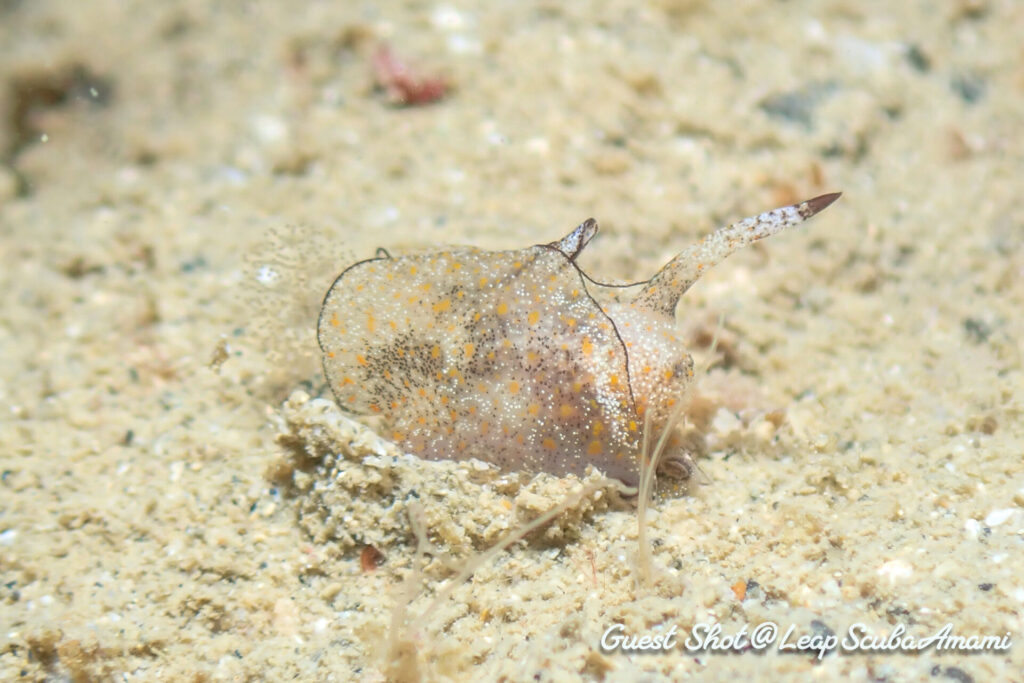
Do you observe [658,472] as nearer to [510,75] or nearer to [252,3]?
[510,75]

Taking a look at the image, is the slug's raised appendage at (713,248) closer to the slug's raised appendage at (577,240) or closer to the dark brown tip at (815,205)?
the dark brown tip at (815,205)

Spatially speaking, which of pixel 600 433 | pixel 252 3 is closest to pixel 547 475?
pixel 600 433

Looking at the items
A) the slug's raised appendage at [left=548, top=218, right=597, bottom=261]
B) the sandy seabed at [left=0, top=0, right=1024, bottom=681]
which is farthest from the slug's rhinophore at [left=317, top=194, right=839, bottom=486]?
the sandy seabed at [left=0, top=0, right=1024, bottom=681]

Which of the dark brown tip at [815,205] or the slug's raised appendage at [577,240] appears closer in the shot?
the dark brown tip at [815,205]

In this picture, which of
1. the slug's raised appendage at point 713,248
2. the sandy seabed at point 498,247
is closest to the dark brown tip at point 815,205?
the slug's raised appendage at point 713,248

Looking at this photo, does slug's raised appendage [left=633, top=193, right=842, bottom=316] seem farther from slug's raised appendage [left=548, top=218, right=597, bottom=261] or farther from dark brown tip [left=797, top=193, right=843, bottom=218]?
slug's raised appendage [left=548, top=218, right=597, bottom=261]

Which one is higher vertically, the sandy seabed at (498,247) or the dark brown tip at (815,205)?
the dark brown tip at (815,205)

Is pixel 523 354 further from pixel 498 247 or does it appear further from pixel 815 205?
pixel 498 247

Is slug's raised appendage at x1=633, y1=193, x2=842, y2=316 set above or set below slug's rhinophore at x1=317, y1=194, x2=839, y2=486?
above
